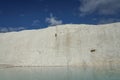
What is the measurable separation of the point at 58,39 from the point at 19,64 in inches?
365

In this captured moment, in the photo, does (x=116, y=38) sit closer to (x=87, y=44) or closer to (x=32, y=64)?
(x=87, y=44)

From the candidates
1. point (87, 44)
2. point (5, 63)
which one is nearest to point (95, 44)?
point (87, 44)

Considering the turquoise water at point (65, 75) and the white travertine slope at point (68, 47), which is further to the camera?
the white travertine slope at point (68, 47)

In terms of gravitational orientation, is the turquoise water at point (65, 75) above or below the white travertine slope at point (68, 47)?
below

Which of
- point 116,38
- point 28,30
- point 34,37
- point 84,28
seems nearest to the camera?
point 116,38

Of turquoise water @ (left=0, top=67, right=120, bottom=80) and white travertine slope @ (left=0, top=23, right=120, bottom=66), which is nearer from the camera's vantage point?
turquoise water @ (left=0, top=67, right=120, bottom=80)

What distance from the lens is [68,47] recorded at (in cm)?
4512

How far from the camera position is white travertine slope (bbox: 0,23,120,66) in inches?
1667

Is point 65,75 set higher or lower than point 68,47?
lower

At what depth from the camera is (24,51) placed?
47.2m

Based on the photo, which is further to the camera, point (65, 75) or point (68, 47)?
point (68, 47)

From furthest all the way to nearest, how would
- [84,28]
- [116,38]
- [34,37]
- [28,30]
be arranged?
[28,30], [34,37], [84,28], [116,38]

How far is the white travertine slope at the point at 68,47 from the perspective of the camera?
42344mm

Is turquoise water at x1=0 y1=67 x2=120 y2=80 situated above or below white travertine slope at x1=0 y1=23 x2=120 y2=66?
below
